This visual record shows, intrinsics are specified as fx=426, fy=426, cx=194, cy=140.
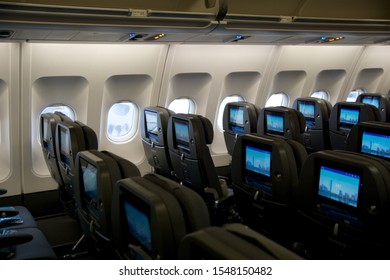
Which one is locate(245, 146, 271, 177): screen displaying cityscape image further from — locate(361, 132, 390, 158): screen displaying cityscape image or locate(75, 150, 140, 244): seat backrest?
locate(361, 132, 390, 158): screen displaying cityscape image

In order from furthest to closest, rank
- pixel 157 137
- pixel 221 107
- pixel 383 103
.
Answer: pixel 221 107
pixel 383 103
pixel 157 137

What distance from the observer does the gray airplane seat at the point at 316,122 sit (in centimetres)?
656

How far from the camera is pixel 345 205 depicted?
2605 mm

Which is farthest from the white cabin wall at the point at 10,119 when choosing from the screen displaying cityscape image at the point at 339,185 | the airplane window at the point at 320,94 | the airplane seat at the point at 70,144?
the airplane window at the point at 320,94

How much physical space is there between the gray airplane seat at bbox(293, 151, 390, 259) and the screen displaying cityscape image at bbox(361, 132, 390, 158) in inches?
53.8

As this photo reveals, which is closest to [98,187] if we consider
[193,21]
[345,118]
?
[193,21]

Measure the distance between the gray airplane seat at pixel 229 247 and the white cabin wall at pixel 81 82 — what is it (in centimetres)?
442

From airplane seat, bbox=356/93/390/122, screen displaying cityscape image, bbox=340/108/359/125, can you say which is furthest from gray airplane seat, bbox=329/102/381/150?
airplane seat, bbox=356/93/390/122

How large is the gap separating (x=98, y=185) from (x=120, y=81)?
399 centimetres

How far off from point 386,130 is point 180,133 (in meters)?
2.04

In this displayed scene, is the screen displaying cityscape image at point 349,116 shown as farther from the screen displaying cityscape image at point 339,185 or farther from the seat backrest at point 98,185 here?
the seat backrest at point 98,185

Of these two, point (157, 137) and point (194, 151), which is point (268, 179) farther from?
point (157, 137)

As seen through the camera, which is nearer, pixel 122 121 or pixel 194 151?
pixel 194 151

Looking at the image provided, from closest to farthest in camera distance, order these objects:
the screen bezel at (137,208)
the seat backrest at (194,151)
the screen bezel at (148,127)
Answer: the screen bezel at (137,208) → the seat backrest at (194,151) → the screen bezel at (148,127)
